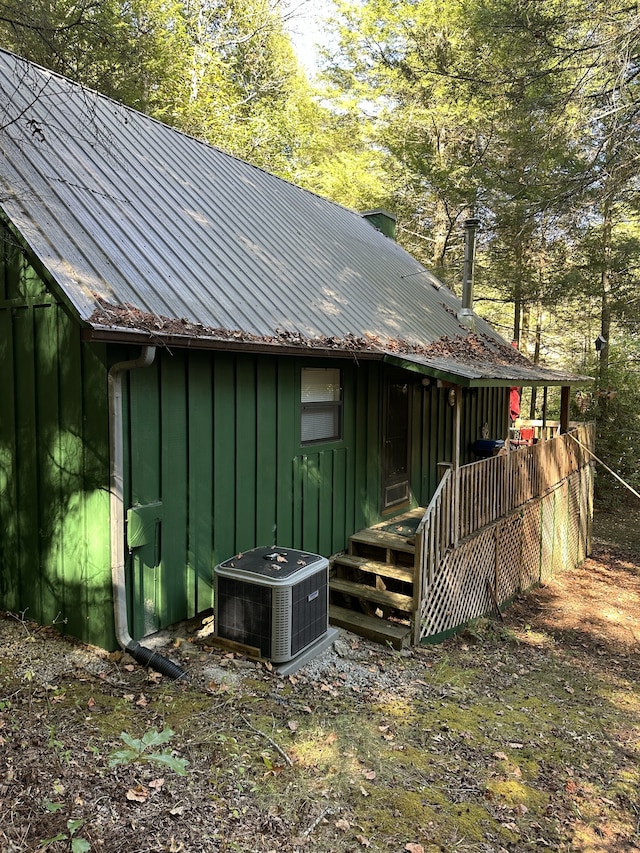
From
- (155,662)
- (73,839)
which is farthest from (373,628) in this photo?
(73,839)

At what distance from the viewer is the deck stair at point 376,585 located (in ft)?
20.5

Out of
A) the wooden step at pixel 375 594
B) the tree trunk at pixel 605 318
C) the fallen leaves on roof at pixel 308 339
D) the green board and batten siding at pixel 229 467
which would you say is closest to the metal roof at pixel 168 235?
the fallen leaves on roof at pixel 308 339

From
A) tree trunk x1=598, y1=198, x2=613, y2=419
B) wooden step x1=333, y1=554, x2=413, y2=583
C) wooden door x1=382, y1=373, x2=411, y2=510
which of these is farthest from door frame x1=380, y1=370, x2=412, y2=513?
tree trunk x1=598, y1=198, x2=613, y2=419

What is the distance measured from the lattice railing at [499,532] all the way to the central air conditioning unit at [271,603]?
5.34ft

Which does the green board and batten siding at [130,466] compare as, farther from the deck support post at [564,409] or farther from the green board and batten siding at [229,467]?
the deck support post at [564,409]

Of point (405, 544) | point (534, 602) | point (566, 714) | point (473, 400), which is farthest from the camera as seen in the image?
point (473, 400)

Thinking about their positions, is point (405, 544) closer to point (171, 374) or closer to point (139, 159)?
point (171, 374)

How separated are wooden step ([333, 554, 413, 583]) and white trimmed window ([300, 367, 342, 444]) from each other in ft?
5.15

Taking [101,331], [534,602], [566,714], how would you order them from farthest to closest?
[534,602], [566,714], [101,331]

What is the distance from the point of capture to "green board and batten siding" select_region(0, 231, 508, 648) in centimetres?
456

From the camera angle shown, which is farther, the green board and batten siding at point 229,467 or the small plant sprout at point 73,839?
the green board and batten siding at point 229,467

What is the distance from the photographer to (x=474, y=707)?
511 cm

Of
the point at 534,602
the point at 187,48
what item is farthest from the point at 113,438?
the point at 187,48

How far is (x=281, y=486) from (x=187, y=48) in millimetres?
16099
